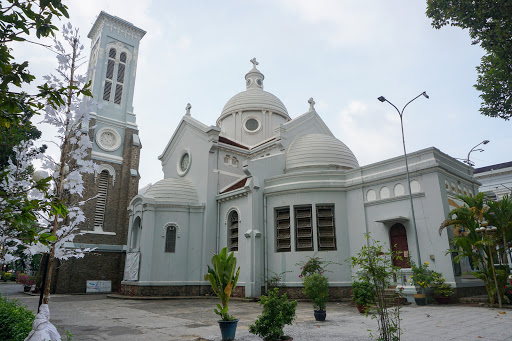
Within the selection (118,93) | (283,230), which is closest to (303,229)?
(283,230)

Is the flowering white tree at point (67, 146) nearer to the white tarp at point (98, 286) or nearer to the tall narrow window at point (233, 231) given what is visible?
the tall narrow window at point (233, 231)

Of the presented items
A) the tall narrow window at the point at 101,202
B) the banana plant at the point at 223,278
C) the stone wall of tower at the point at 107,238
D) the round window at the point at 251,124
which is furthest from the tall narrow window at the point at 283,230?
the tall narrow window at the point at 101,202

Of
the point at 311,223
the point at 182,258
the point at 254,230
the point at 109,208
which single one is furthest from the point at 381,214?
the point at 109,208

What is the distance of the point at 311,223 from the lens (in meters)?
18.6

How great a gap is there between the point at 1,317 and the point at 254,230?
13490 mm

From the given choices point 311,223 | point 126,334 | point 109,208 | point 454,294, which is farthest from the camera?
point 109,208

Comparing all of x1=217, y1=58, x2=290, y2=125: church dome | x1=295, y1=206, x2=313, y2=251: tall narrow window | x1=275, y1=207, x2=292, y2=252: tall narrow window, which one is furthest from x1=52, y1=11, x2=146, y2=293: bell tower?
x1=295, y1=206, x2=313, y2=251: tall narrow window

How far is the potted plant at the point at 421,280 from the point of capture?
14.2 m

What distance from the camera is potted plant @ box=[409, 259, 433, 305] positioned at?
46.6 ft

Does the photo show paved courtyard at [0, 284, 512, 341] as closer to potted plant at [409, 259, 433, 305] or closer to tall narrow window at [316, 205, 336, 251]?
potted plant at [409, 259, 433, 305]

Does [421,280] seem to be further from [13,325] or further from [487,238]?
[13,325]

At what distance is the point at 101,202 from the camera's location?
90.9 feet

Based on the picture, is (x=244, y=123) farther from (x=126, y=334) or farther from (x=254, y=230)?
(x=126, y=334)

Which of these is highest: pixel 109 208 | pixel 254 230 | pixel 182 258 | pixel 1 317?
pixel 109 208
